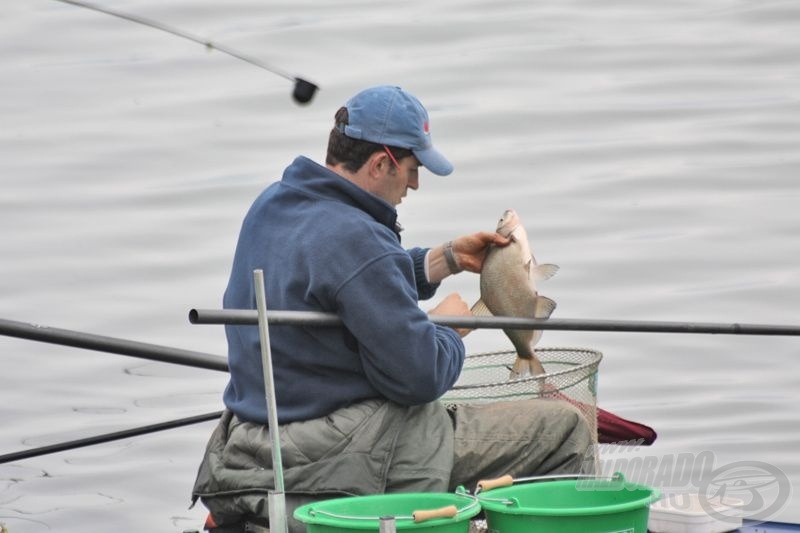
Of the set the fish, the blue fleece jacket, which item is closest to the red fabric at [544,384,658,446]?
the fish

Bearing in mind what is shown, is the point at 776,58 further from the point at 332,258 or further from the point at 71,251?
the point at 332,258

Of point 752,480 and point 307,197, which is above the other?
point 307,197

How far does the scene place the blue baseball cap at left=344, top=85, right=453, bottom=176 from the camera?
3977 millimetres

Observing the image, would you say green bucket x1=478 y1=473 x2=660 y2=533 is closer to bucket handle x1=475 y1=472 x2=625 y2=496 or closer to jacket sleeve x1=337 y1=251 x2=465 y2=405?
bucket handle x1=475 y1=472 x2=625 y2=496

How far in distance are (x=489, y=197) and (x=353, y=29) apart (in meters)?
2.99

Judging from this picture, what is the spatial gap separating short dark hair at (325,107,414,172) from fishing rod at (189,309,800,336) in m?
0.42

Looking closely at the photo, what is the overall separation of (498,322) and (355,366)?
0.46 metres

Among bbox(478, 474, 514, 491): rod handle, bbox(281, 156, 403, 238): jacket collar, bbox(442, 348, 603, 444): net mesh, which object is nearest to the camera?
bbox(478, 474, 514, 491): rod handle

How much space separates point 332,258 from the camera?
3750 mm

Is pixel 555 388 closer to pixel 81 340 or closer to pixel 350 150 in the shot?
pixel 350 150

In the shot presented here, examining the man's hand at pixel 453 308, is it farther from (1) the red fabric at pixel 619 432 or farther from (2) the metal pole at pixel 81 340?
(2) the metal pole at pixel 81 340

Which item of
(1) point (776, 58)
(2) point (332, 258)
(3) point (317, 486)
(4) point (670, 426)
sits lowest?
(4) point (670, 426)

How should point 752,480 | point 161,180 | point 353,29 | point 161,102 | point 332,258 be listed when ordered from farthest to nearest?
point 353,29
point 161,102
point 161,180
point 752,480
point 332,258

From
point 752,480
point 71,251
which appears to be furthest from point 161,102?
point 752,480
